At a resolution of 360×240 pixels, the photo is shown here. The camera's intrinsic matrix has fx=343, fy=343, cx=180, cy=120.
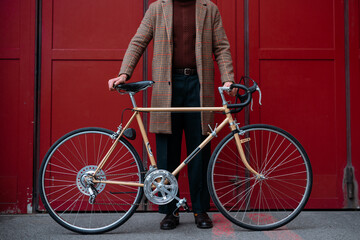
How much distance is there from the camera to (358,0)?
11.6 feet

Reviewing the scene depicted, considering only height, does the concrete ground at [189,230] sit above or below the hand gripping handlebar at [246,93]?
below

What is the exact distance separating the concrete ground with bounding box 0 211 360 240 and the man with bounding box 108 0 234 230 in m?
0.14

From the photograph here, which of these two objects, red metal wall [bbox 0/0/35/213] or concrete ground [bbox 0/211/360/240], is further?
red metal wall [bbox 0/0/35/213]

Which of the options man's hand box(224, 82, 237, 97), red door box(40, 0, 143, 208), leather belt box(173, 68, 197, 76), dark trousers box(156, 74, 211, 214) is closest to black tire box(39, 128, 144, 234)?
red door box(40, 0, 143, 208)

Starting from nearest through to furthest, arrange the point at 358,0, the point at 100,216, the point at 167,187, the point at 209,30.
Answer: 1. the point at 167,187
2. the point at 209,30
3. the point at 100,216
4. the point at 358,0

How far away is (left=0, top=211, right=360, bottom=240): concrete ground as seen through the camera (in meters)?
2.75

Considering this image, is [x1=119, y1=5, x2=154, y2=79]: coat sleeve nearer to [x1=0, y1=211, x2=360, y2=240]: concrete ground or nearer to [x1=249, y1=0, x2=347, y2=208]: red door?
[x1=249, y1=0, x2=347, y2=208]: red door

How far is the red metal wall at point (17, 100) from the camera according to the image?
3455 millimetres

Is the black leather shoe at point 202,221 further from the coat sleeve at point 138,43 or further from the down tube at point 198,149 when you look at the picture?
the coat sleeve at point 138,43

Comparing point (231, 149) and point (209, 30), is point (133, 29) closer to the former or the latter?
point (209, 30)

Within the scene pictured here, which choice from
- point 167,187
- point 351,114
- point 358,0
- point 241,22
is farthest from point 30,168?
point 358,0

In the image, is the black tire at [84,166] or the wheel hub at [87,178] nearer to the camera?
the wheel hub at [87,178]

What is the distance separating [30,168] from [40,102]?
68 cm

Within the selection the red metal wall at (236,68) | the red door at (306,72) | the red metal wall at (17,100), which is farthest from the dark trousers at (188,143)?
the red metal wall at (17,100)
